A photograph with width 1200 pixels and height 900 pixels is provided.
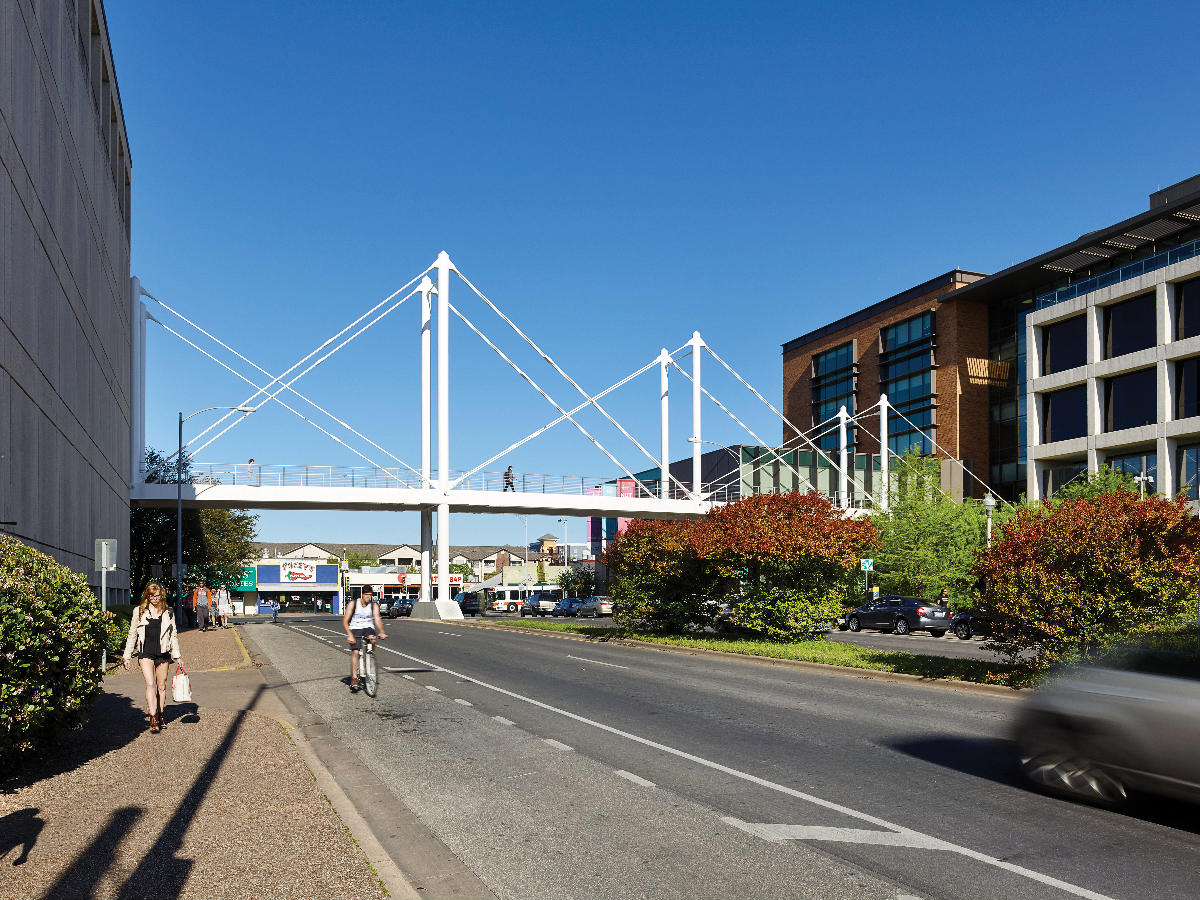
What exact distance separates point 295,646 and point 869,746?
69.5ft

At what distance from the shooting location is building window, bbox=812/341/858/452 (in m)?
79.6

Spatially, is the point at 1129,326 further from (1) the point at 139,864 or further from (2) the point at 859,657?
(1) the point at 139,864

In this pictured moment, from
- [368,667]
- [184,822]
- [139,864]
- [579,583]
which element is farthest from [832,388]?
[139,864]

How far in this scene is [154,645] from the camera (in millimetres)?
11430

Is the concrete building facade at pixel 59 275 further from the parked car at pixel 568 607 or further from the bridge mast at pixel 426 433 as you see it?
the parked car at pixel 568 607

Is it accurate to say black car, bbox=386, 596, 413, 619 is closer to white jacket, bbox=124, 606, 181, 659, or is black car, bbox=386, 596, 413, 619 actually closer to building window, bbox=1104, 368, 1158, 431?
building window, bbox=1104, 368, 1158, 431

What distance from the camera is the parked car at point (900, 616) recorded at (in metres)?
35.1

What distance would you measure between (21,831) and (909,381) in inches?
2824

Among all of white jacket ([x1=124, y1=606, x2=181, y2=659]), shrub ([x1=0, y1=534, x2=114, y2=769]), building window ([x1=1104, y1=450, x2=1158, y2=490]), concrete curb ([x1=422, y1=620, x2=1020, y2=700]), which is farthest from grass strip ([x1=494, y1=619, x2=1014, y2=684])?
building window ([x1=1104, y1=450, x2=1158, y2=490])

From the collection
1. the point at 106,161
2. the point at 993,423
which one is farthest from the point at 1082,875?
the point at 993,423

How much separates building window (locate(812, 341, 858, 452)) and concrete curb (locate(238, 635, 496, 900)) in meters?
71.5

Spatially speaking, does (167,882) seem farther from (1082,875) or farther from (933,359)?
(933,359)

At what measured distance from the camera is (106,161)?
28469 millimetres

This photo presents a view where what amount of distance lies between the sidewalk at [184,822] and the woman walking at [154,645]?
0.35 metres
